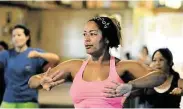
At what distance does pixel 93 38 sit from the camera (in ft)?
8.14

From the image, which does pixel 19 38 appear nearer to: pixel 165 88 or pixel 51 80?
pixel 165 88

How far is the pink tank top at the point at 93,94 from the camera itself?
2.40 meters

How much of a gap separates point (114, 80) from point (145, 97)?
1348 millimetres

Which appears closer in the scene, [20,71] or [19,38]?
[20,71]

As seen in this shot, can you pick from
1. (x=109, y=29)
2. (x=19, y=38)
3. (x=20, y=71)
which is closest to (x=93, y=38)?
(x=109, y=29)

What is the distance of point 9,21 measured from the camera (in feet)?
35.6

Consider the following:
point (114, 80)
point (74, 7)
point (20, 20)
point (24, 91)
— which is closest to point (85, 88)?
point (114, 80)

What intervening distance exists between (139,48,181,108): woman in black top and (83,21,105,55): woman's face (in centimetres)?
101

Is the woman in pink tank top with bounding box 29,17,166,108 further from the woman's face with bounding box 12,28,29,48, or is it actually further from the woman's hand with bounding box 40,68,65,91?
the woman's face with bounding box 12,28,29,48

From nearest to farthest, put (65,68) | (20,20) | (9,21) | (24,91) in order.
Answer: (65,68) → (24,91) → (9,21) → (20,20)

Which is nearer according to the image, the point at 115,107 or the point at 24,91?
the point at 115,107

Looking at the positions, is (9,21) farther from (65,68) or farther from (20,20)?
(65,68)

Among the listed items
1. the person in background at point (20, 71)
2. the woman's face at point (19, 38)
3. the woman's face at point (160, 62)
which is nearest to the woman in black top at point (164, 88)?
the woman's face at point (160, 62)

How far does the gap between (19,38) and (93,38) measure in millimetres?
1749
